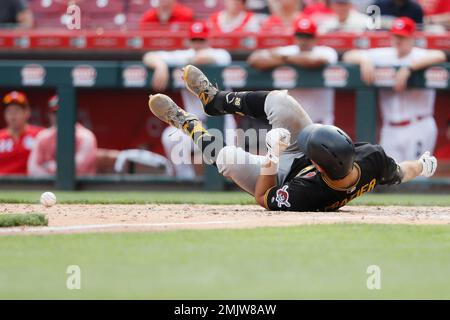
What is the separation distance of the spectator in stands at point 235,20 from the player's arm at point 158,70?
101cm

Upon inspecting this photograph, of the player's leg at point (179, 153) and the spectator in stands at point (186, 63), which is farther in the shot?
the player's leg at point (179, 153)

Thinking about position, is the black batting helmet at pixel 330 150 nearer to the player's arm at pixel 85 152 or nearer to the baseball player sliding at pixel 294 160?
the baseball player sliding at pixel 294 160

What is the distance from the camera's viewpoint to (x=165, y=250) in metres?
5.89

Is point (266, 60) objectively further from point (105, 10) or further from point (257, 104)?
point (257, 104)

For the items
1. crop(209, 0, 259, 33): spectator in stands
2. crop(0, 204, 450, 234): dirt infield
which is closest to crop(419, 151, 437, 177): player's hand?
crop(0, 204, 450, 234): dirt infield

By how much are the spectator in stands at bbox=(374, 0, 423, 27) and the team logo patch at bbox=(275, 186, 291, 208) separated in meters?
4.88

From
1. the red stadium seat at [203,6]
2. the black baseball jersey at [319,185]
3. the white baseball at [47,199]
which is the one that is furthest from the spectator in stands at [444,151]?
the white baseball at [47,199]

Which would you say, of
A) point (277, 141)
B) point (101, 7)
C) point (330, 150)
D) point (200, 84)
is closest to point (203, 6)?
point (101, 7)

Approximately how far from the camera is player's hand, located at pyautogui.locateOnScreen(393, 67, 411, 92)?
1137cm

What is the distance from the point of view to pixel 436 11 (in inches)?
511

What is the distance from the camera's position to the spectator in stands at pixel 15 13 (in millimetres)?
13047

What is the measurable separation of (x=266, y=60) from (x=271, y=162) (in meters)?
4.18

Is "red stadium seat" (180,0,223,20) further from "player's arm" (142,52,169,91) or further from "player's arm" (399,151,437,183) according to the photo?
"player's arm" (399,151,437,183)
